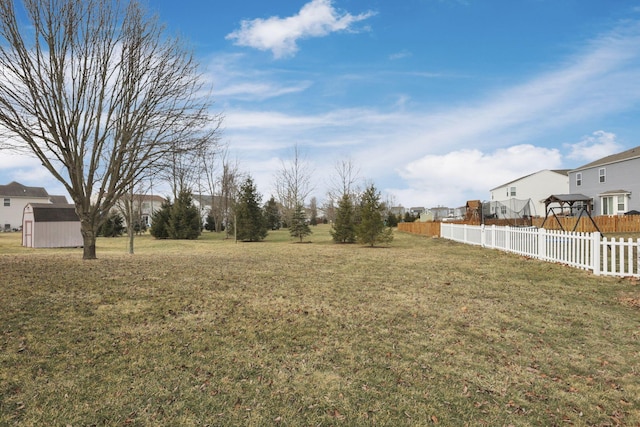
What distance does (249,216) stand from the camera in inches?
1132

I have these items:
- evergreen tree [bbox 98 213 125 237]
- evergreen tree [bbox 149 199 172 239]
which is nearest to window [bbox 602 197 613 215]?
evergreen tree [bbox 149 199 172 239]

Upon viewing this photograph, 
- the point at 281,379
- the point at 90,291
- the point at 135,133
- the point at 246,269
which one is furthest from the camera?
the point at 135,133

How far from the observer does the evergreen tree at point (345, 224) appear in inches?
974

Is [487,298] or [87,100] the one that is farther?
[87,100]

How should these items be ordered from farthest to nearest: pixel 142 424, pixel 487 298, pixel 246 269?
pixel 246 269
pixel 487 298
pixel 142 424

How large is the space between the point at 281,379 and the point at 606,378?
3.21 m

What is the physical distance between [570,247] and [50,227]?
2831 centimetres

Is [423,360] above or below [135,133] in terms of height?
below

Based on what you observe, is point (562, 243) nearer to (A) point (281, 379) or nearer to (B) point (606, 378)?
(B) point (606, 378)

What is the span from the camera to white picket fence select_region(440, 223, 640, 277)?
9.07 m

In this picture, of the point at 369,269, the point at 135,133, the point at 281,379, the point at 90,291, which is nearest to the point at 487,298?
the point at 369,269

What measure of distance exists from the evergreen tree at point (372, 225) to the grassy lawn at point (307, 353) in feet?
44.3

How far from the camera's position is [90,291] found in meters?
6.36

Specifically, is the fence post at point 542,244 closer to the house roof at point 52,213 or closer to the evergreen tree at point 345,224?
the evergreen tree at point 345,224
